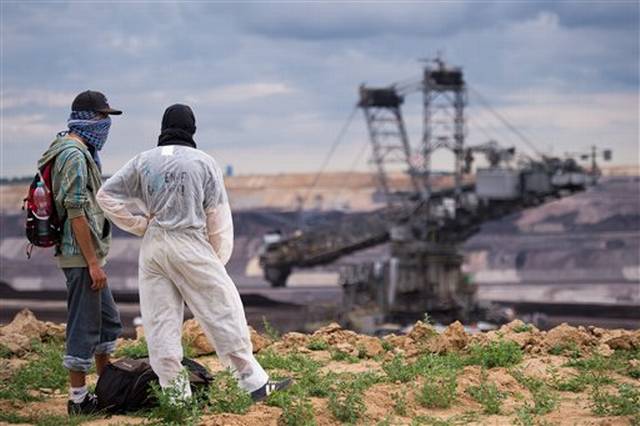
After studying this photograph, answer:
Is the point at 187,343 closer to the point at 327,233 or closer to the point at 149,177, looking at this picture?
the point at 149,177

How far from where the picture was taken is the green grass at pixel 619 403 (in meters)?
5.93

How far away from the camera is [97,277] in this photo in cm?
589

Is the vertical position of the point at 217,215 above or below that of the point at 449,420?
above

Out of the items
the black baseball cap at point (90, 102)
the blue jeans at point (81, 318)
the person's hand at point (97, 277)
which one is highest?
the black baseball cap at point (90, 102)

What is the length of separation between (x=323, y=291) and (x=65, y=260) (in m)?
47.4

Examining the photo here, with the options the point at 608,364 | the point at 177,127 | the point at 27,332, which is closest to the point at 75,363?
the point at 177,127

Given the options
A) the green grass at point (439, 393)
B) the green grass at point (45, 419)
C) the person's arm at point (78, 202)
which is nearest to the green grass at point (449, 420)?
the green grass at point (439, 393)

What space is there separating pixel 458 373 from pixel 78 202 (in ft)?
8.09

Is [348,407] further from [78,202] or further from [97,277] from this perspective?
[78,202]

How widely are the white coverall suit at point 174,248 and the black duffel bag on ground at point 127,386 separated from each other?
1.08 ft

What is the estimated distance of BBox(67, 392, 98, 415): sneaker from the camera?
19.9 ft

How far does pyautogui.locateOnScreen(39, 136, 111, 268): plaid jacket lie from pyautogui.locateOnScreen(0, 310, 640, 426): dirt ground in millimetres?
854

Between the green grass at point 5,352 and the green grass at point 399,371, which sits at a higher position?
the green grass at point 399,371

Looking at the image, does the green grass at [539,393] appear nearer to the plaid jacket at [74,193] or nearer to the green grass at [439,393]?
the green grass at [439,393]
